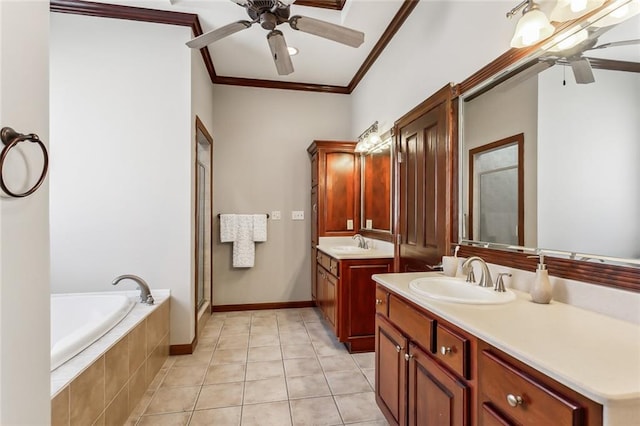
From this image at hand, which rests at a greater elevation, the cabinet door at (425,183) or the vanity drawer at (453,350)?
the cabinet door at (425,183)

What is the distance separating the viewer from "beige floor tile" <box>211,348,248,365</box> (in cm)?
242

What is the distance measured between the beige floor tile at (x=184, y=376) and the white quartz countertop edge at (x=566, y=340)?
69.6 inches

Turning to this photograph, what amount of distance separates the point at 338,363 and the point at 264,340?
31.2 inches

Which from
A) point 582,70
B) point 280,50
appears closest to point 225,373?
point 280,50

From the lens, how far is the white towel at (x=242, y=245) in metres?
3.58

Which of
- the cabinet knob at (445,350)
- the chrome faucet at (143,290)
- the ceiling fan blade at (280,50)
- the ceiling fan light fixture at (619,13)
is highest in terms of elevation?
the ceiling fan blade at (280,50)

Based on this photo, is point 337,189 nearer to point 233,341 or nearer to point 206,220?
point 206,220

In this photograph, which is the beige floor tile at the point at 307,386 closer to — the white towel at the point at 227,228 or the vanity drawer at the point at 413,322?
the vanity drawer at the point at 413,322

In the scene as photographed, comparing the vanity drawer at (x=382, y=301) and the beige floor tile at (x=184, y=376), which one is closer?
the vanity drawer at (x=382, y=301)

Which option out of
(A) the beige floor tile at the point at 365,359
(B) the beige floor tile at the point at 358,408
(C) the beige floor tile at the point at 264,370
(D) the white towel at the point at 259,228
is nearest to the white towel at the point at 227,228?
(D) the white towel at the point at 259,228

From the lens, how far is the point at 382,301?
1.62 metres

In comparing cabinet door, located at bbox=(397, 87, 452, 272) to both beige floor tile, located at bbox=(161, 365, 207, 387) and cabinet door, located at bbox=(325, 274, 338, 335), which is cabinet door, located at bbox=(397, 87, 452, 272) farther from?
beige floor tile, located at bbox=(161, 365, 207, 387)

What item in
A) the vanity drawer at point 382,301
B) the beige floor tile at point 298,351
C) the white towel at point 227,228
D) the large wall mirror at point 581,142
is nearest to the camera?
the large wall mirror at point 581,142

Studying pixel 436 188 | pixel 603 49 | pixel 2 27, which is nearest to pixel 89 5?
pixel 2 27
